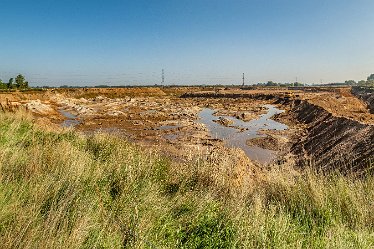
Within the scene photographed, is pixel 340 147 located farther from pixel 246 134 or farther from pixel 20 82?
pixel 20 82

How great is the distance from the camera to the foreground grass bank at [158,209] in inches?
167

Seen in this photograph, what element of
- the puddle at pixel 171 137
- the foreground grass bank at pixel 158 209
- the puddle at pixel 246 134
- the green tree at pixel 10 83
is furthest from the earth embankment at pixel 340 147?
the green tree at pixel 10 83

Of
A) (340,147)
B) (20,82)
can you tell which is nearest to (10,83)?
(20,82)

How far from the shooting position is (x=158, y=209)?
18.1ft

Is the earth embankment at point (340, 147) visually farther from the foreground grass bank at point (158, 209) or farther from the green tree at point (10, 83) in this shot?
the green tree at point (10, 83)

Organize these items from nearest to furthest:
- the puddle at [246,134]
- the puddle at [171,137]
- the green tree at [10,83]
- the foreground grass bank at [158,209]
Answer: the foreground grass bank at [158,209] < the puddle at [246,134] < the puddle at [171,137] < the green tree at [10,83]

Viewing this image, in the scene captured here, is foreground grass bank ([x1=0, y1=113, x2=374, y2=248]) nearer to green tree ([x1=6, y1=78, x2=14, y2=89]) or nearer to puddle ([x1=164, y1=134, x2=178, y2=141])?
puddle ([x1=164, y1=134, x2=178, y2=141])

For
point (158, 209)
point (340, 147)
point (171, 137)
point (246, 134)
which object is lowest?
point (246, 134)

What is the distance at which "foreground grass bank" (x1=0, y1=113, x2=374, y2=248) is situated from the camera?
13.9 feet

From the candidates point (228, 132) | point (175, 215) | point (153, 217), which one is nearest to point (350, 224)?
point (175, 215)

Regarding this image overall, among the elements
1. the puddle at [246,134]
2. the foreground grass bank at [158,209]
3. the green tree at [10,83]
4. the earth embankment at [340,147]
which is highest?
the green tree at [10,83]

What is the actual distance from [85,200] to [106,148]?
5349 millimetres

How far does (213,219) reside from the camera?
17.3 ft

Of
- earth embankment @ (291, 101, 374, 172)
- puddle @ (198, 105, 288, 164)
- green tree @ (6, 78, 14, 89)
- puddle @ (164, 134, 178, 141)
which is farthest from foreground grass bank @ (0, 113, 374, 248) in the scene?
green tree @ (6, 78, 14, 89)
